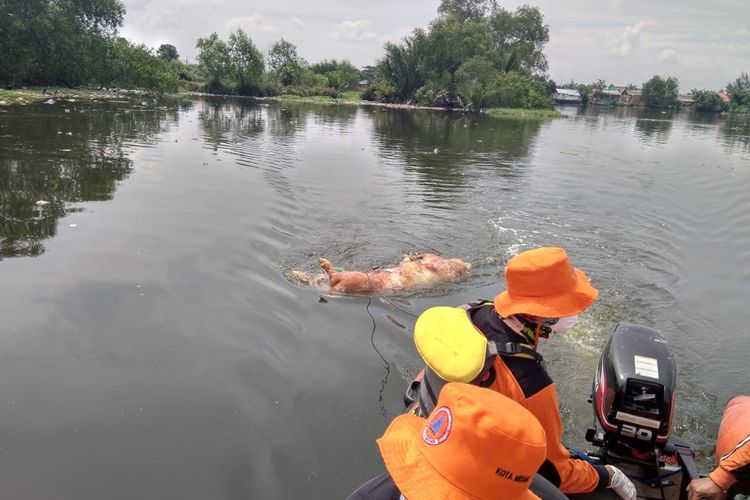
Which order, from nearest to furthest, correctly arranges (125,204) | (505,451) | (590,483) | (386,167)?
(505,451) → (590,483) → (125,204) → (386,167)

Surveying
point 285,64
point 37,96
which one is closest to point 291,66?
point 285,64

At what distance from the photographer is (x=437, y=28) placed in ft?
221

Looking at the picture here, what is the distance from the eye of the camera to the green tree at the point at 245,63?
229ft

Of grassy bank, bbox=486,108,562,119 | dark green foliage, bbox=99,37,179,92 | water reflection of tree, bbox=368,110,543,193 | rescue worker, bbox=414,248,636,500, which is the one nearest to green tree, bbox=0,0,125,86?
dark green foliage, bbox=99,37,179,92

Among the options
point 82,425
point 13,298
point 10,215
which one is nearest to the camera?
point 82,425

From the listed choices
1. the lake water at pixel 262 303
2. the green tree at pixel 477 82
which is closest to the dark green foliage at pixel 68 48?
the lake water at pixel 262 303

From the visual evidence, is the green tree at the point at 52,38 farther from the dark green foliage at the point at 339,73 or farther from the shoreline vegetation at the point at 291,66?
the dark green foliage at the point at 339,73

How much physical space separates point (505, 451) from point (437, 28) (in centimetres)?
7281

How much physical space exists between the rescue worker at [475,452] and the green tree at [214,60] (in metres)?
74.9

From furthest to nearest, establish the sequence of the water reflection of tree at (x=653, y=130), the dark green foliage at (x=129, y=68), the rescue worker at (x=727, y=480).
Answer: the dark green foliage at (x=129, y=68) < the water reflection of tree at (x=653, y=130) < the rescue worker at (x=727, y=480)

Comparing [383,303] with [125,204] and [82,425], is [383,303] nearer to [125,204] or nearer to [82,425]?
[82,425]

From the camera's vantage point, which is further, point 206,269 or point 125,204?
point 125,204

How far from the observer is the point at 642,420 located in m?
3.08

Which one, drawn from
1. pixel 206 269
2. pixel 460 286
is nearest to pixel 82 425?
pixel 206 269
